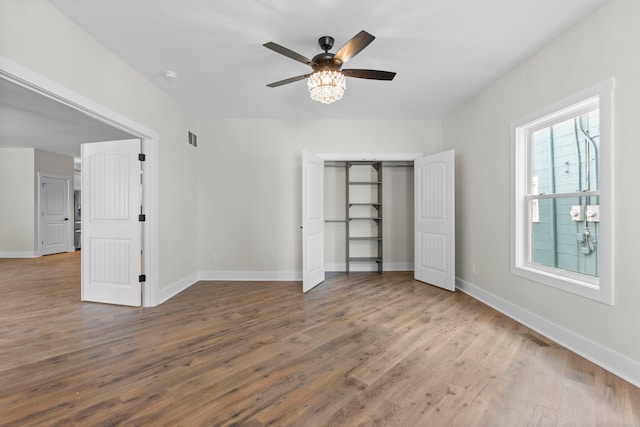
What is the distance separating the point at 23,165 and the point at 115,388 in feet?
27.3

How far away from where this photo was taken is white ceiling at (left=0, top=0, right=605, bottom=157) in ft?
7.23

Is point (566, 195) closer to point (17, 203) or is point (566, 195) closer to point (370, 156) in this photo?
point (370, 156)

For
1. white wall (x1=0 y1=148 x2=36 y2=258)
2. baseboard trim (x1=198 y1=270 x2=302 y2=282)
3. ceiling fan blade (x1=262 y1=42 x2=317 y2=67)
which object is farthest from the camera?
white wall (x1=0 y1=148 x2=36 y2=258)

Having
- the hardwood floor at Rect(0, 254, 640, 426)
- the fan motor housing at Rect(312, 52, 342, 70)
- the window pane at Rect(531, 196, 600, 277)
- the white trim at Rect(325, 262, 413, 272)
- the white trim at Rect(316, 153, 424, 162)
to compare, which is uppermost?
the fan motor housing at Rect(312, 52, 342, 70)

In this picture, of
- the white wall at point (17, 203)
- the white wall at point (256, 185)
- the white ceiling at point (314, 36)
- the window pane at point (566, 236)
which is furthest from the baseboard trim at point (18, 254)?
the window pane at point (566, 236)

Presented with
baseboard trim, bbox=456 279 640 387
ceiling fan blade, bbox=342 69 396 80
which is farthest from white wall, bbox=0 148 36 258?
baseboard trim, bbox=456 279 640 387

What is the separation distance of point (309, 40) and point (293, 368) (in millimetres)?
2768

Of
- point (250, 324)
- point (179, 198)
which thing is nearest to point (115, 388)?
point (250, 324)

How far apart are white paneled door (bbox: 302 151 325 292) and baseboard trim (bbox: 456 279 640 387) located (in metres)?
2.34

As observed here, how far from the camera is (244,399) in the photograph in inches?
69.5

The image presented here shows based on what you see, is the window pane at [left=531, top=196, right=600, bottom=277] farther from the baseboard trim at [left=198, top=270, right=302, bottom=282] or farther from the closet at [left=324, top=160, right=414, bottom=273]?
the baseboard trim at [left=198, top=270, right=302, bottom=282]

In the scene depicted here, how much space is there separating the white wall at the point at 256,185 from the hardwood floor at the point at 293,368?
52.5 inches

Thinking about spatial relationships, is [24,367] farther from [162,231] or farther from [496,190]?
[496,190]

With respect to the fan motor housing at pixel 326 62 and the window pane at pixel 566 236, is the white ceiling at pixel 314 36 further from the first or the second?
the window pane at pixel 566 236
